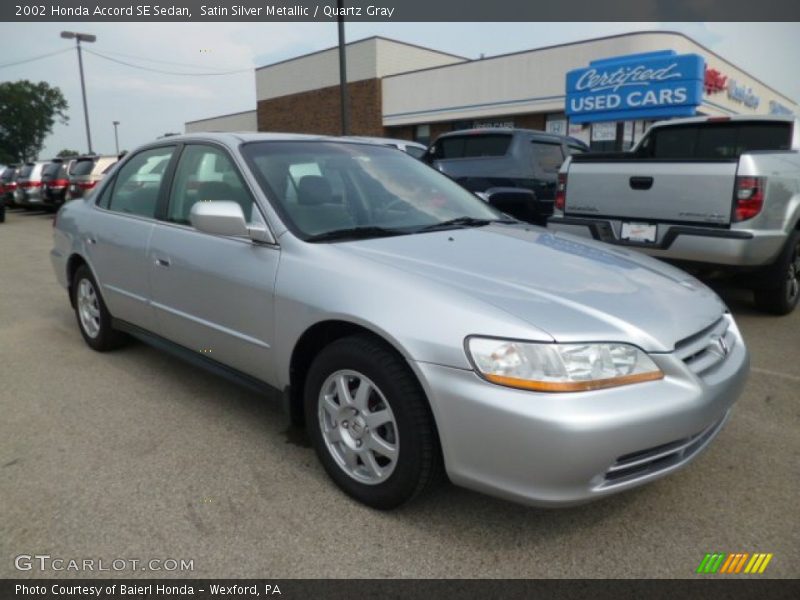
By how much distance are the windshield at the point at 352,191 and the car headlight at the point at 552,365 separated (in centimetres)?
109

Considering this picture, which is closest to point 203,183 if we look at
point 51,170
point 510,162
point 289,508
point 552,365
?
point 289,508

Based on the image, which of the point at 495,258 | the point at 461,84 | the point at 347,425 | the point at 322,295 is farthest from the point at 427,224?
the point at 461,84

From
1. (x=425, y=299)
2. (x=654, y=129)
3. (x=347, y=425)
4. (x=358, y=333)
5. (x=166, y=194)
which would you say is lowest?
(x=347, y=425)

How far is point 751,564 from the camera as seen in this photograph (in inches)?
87.7

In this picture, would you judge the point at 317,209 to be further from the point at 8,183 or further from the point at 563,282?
the point at 8,183

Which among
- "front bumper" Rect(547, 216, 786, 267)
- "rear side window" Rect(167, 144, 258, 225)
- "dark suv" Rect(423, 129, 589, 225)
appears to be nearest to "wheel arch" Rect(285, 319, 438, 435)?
"rear side window" Rect(167, 144, 258, 225)

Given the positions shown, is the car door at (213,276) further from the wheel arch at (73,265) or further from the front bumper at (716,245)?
the front bumper at (716,245)

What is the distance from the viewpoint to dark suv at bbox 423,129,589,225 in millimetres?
7867

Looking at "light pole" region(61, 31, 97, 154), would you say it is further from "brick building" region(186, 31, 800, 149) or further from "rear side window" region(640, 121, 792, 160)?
"rear side window" region(640, 121, 792, 160)

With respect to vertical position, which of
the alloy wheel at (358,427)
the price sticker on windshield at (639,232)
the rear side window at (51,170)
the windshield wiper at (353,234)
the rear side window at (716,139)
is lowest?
the alloy wheel at (358,427)

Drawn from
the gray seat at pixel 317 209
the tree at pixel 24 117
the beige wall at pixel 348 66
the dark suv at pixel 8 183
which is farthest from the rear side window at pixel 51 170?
the tree at pixel 24 117

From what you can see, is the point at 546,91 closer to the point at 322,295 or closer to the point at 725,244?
the point at 725,244

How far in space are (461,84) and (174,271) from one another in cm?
2362

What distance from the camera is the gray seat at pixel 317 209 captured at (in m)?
2.96
